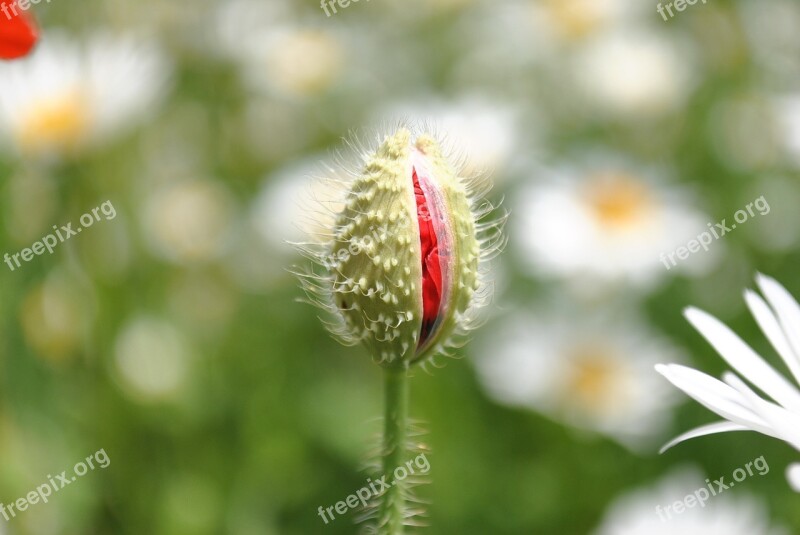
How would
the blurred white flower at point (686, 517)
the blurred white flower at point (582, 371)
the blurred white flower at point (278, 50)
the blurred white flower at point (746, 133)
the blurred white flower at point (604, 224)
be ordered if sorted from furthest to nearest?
the blurred white flower at point (278, 50)
the blurred white flower at point (746, 133)
the blurred white flower at point (604, 224)
the blurred white flower at point (582, 371)
the blurred white flower at point (686, 517)

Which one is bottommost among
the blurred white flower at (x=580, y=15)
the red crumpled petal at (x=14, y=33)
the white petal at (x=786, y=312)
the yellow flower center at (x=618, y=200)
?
the white petal at (x=786, y=312)

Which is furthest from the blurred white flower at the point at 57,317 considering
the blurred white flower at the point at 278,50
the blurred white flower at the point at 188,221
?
the blurred white flower at the point at 278,50

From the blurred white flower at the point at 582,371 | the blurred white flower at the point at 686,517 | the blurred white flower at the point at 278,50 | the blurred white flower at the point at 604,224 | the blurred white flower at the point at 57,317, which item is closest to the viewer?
the blurred white flower at the point at 686,517

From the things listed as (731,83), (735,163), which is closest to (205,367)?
(735,163)

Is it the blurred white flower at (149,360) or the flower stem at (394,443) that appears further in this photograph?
the blurred white flower at (149,360)

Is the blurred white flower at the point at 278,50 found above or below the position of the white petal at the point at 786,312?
above

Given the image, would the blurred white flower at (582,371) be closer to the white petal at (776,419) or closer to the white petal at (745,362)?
the white petal at (745,362)

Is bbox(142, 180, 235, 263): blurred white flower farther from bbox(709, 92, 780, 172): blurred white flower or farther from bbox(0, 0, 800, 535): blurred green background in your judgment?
bbox(709, 92, 780, 172): blurred white flower

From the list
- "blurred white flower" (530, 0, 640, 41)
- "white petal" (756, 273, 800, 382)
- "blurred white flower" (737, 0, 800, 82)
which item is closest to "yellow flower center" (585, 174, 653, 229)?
"blurred white flower" (737, 0, 800, 82)
